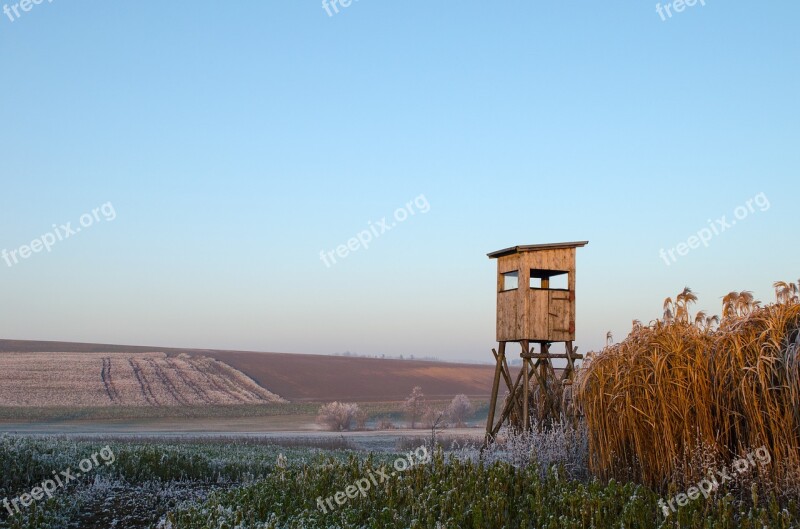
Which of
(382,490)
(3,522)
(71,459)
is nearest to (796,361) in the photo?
(382,490)

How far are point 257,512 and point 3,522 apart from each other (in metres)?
4.05

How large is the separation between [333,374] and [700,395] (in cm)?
6671

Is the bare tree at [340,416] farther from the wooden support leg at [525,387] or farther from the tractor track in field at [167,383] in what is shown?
the wooden support leg at [525,387]

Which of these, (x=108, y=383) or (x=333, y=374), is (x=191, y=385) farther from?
(x=333, y=374)

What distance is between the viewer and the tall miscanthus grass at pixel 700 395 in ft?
29.5

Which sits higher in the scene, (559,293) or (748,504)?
(559,293)

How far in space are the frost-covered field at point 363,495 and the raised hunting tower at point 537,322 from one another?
4122 millimetres

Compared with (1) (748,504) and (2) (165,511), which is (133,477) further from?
(1) (748,504)

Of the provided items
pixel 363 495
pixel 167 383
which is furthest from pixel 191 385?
pixel 363 495

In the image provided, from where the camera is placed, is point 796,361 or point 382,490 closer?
point 796,361

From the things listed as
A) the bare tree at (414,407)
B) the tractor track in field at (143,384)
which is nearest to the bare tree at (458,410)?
the bare tree at (414,407)

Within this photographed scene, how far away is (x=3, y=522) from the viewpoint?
10938 mm

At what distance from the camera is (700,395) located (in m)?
9.68

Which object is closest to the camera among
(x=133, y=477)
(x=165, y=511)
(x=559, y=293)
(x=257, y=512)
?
(x=257, y=512)
